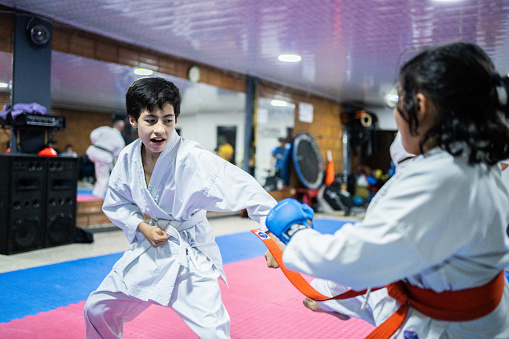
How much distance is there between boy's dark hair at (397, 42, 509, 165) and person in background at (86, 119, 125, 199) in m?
5.71

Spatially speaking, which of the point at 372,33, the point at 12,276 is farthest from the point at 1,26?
the point at 372,33

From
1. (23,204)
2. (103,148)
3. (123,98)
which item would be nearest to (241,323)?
(23,204)

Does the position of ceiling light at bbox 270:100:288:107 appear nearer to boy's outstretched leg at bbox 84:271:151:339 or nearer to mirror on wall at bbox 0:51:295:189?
mirror on wall at bbox 0:51:295:189

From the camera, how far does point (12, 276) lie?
365 cm

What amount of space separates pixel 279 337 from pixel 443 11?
13.3 feet

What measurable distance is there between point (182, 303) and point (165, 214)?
1.26 feet

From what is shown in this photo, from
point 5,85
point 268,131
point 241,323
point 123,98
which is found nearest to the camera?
point 241,323

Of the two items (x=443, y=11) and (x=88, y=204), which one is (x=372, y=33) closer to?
(x=443, y=11)

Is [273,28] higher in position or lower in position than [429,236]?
higher

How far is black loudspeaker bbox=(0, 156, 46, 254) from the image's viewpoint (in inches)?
177

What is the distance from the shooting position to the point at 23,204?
4680mm

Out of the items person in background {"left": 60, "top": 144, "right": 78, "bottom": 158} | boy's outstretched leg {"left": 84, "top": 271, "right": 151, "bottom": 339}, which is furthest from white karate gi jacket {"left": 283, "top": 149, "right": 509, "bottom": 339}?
person in background {"left": 60, "top": 144, "right": 78, "bottom": 158}

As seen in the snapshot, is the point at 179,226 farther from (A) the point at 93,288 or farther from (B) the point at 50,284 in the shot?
(B) the point at 50,284

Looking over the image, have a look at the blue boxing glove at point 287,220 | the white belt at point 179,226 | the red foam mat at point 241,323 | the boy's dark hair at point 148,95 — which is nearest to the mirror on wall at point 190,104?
the red foam mat at point 241,323
